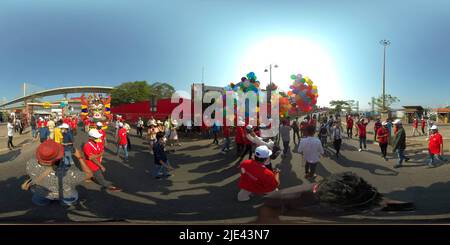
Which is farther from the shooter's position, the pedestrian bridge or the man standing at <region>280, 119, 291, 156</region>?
the man standing at <region>280, 119, 291, 156</region>

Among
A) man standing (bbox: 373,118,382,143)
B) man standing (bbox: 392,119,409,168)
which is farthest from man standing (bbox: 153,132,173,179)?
man standing (bbox: 392,119,409,168)

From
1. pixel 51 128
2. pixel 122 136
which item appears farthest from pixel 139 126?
pixel 51 128

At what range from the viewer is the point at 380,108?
1407mm

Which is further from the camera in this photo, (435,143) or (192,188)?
(435,143)

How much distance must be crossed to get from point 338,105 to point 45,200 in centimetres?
193

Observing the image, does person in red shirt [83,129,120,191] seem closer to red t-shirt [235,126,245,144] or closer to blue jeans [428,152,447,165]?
red t-shirt [235,126,245,144]

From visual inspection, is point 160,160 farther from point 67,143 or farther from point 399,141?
point 399,141

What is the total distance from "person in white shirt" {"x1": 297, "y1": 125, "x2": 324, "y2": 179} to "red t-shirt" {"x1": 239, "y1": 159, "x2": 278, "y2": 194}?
0.91 ft

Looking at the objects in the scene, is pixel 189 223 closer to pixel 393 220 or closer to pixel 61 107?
pixel 61 107

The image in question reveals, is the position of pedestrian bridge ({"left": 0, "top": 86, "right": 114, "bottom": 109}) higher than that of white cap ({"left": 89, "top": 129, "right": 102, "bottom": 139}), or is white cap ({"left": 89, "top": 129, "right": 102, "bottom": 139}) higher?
pedestrian bridge ({"left": 0, "top": 86, "right": 114, "bottom": 109})

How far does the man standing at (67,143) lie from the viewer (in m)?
1.38

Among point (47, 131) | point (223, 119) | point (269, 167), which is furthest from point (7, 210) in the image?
point (269, 167)

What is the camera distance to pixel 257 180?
58.9 inches

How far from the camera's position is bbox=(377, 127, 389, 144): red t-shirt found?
159 centimetres
